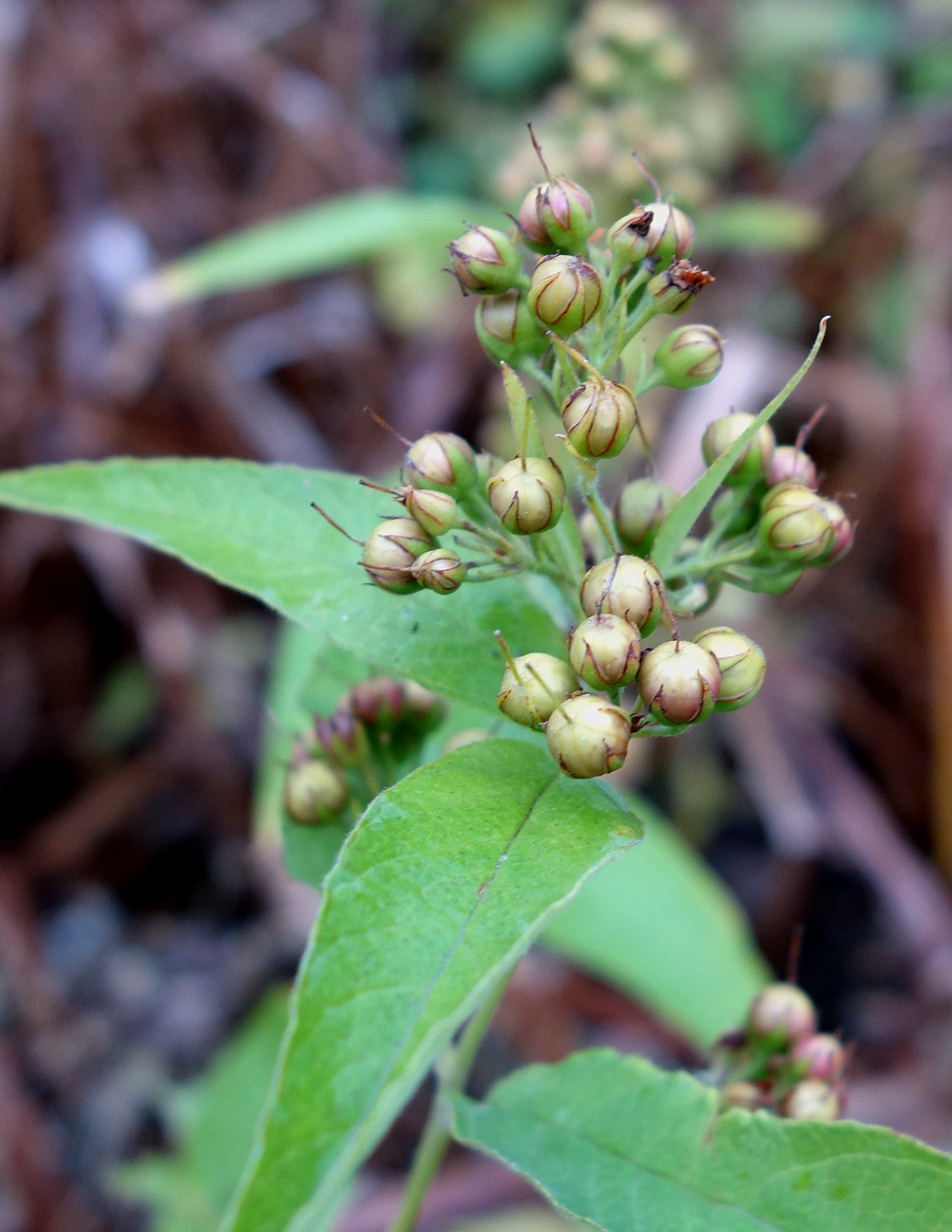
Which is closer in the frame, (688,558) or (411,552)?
(411,552)

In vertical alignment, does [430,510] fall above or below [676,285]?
below

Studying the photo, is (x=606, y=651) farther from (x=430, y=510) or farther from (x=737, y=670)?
(x=430, y=510)

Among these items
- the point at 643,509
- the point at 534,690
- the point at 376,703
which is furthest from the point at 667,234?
the point at 376,703

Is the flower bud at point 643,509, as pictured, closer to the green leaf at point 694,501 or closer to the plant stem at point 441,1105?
the green leaf at point 694,501

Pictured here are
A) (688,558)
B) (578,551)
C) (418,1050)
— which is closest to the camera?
(418,1050)

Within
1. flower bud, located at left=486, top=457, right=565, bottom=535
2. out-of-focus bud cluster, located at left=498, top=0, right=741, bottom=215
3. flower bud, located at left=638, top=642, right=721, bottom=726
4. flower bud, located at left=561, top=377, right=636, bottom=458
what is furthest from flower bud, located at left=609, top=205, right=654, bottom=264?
out-of-focus bud cluster, located at left=498, top=0, right=741, bottom=215

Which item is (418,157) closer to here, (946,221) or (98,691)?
(946,221)

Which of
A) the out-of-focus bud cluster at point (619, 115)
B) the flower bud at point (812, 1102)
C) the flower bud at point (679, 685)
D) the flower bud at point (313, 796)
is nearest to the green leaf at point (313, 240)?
the out-of-focus bud cluster at point (619, 115)

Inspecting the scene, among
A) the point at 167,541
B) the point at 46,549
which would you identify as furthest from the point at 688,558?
the point at 46,549
